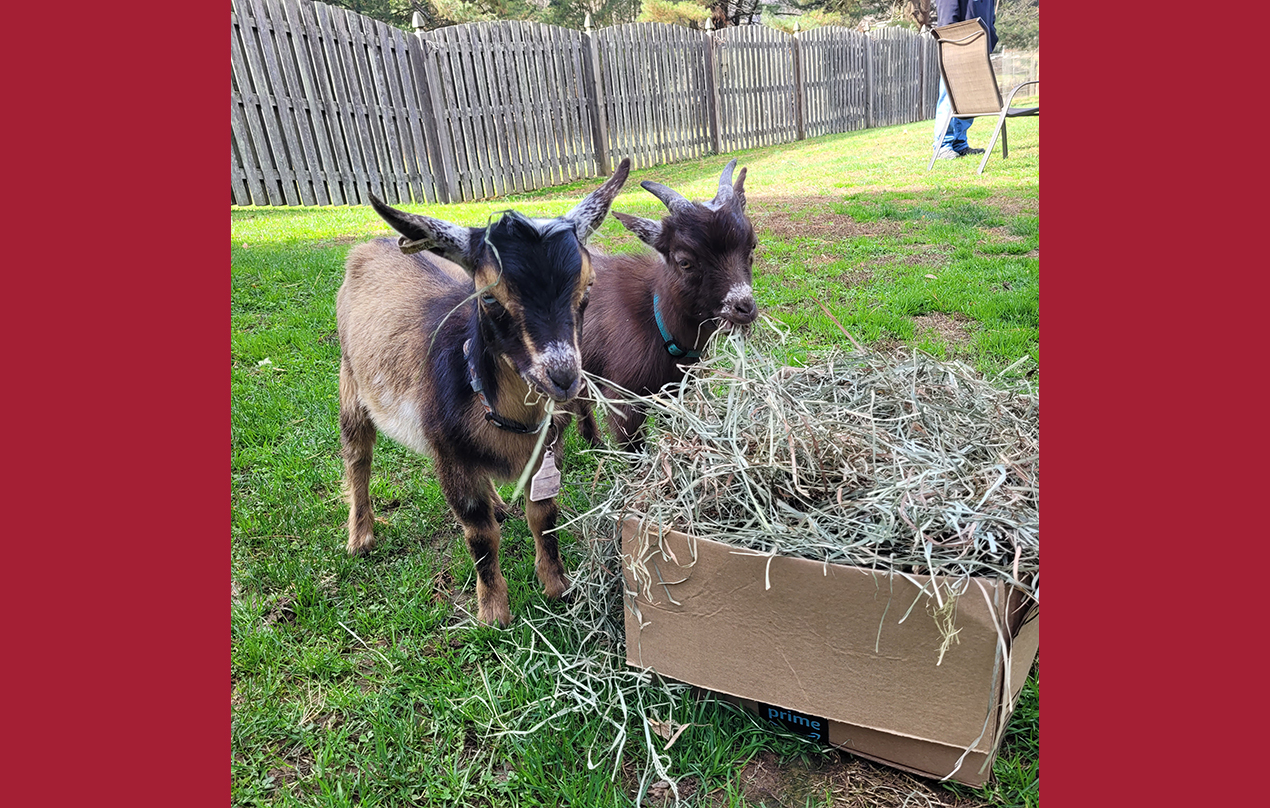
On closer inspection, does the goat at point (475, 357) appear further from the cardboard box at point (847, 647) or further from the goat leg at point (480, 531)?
the cardboard box at point (847, 647)

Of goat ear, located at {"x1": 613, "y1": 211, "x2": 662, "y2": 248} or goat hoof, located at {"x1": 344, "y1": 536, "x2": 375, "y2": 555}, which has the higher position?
goat ear, located at {"x1": 613, "y1": 211, "x2": 662, "y2": 248}

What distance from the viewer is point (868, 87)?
20125mm

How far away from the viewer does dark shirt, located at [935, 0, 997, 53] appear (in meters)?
11.5

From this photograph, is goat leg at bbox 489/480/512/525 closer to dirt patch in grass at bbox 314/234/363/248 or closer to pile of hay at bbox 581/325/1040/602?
pile of hay at bbox 581/325/1040/602

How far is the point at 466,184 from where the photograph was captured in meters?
11.0

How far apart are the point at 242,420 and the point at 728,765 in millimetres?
3646

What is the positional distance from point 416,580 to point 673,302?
1.78 m

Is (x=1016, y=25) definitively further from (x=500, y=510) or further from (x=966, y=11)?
(x=500, y=510)

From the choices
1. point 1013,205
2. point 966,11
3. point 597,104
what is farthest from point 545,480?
point 966,11

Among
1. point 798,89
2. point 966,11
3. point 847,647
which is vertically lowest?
point 847,647

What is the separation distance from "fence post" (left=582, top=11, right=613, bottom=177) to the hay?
431 inches

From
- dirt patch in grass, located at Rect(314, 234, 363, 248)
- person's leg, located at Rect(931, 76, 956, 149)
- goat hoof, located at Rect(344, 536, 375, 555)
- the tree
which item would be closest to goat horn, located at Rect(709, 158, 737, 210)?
goat hoof, located at Rect(344, 536, 375, 555)

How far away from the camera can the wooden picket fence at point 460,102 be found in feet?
30.3

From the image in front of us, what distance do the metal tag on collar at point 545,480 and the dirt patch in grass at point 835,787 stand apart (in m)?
1.17
